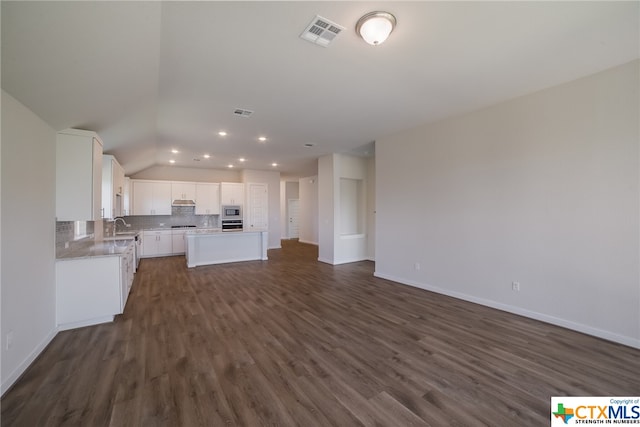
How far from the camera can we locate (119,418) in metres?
1.81

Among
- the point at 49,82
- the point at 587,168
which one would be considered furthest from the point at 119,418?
the point at 587,168

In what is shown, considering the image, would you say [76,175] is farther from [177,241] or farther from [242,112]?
[177,241]

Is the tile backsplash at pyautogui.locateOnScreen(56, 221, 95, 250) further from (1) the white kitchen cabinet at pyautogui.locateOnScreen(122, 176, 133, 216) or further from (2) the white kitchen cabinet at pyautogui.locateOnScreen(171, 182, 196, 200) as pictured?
(2) the white kitchen cabinet at pyautogui.locateOnScreen(171, 182, 196, 200)

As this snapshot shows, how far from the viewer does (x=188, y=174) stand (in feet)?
30.1

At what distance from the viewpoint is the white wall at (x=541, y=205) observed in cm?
282

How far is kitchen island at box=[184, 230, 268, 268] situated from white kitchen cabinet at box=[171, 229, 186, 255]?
1.06m

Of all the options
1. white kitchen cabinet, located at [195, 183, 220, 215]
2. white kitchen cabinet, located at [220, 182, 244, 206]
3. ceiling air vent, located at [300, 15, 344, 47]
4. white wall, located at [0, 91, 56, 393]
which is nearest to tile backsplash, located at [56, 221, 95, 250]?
white wall, located at [0, 91, 56, 393]

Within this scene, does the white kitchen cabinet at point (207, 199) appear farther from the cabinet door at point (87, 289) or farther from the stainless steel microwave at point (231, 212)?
the cabinet door at point (87, 289)

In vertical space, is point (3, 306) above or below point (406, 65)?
below

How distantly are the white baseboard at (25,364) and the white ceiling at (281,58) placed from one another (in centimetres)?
235

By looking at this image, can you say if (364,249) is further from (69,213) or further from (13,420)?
(13,420)

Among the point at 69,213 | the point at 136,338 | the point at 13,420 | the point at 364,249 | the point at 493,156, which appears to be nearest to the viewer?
the point at 13,420

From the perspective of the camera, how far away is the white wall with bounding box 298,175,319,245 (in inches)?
452

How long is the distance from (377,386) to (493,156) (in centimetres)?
348
